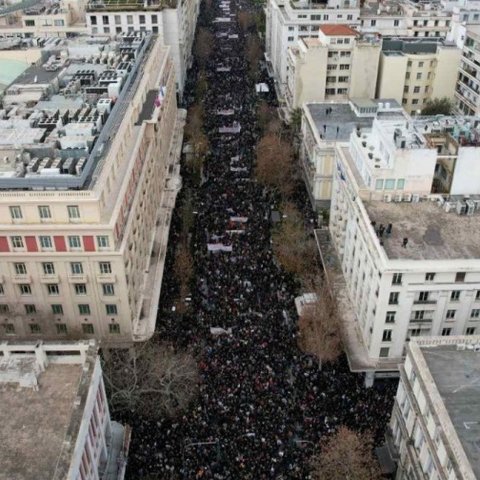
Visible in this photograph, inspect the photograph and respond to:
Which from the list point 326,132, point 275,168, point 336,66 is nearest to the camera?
point 326,132

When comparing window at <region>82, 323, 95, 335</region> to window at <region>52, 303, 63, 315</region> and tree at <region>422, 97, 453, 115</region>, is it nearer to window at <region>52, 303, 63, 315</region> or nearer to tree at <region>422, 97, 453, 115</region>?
window at <region>52, 303, 63, 315</region>

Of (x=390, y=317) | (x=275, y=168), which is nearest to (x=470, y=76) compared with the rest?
(x=275, y=168)

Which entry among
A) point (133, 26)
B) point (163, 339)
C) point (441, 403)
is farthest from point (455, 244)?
point (133, 26)

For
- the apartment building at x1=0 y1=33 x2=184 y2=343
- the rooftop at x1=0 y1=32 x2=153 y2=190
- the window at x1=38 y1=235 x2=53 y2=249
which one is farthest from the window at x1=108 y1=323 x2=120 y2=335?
the rooftop at x1=0 y1=32 x2=153 y2=190

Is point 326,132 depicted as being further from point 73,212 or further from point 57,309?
point 57,309

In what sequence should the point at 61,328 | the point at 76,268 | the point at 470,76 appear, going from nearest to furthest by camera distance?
the point at 76,268, the point at 61,328, the point at 470,76

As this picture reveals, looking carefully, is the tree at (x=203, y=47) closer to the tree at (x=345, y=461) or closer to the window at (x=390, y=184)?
the window at (x=390, y=184)

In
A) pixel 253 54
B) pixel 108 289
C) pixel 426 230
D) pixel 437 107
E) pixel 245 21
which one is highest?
pixel 426 230

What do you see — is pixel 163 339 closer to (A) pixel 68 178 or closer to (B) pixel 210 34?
(A) pixel 68 178
